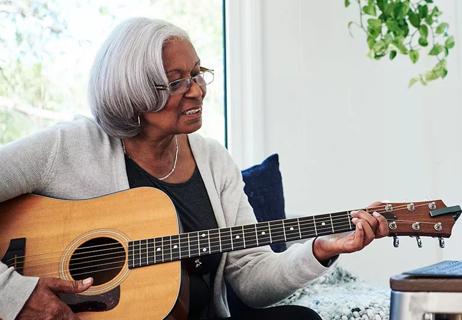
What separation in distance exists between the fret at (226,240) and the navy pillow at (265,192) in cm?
49

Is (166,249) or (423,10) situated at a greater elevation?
(423,10)

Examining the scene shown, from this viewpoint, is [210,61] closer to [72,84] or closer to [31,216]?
[72,84]

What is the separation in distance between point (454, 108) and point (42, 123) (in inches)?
52.6

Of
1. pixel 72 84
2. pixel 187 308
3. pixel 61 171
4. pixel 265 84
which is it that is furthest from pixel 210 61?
pixel 187 308

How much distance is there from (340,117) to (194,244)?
1.19 meters

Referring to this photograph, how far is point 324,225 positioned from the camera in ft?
4.60

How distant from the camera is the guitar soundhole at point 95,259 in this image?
4.88 ft

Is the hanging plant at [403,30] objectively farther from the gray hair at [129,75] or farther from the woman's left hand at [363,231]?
the woman's left hand at [363,231]

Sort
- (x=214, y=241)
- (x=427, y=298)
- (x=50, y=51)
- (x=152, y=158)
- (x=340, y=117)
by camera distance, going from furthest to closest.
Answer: (x=340, y=117) < (x=50, y=51) < (x=152, y=158) < (x=214, y=241) < (x=427, y=298)

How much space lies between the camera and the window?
2.18 meters

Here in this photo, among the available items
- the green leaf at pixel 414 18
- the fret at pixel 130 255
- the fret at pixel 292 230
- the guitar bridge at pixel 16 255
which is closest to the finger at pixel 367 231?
the fret at pixel 292 230

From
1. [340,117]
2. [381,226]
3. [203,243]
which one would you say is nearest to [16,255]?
[203,243]

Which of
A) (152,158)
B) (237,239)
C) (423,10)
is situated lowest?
(237,239)

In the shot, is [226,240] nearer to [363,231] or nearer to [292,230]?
[292,230]
